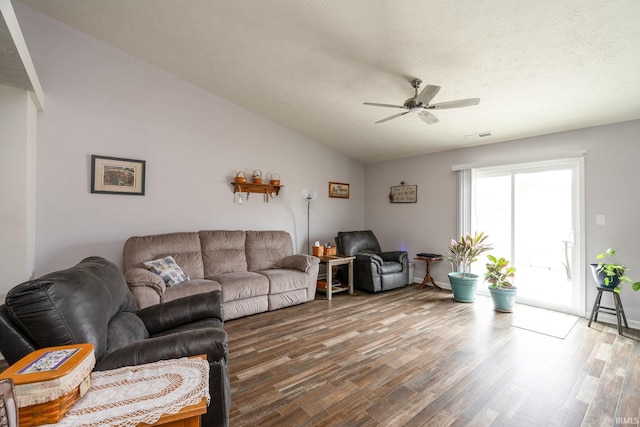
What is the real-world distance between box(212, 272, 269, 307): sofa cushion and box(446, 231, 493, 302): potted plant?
9.04 feet

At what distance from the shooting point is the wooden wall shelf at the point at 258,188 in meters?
4.42

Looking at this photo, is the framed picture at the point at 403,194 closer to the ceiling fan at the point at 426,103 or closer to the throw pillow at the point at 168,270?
the ceiling fan at the point at 426,103

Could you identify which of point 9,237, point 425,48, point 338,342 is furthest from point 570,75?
point 9,237

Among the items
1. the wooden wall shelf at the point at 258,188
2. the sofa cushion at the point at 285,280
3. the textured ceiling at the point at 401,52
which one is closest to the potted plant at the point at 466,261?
the textured ceiling at the point at 401,52

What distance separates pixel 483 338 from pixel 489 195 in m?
2.49

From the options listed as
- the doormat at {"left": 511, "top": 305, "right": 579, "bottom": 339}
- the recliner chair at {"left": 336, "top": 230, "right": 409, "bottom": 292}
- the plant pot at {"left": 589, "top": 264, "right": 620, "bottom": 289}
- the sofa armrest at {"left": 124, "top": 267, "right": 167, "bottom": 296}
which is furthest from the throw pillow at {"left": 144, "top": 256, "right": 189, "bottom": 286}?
the plant pot at {"left": 589, "top": 264, "right": 620, "bottom": 289}

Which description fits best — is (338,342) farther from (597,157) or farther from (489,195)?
(597,157)

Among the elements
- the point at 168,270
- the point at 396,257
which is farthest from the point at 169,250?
the point at 396,257

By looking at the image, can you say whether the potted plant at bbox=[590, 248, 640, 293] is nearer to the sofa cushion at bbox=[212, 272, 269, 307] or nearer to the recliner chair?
the recliner chair

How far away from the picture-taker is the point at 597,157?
345 cm

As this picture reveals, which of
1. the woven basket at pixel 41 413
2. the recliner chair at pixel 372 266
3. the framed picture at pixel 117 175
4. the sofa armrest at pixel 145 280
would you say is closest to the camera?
the woven basket at pixel 41 413

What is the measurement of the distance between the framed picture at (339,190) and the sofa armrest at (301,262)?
1793 millimetres

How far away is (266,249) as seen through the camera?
14.4 ft

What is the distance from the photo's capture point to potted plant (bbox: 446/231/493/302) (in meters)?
4.13
